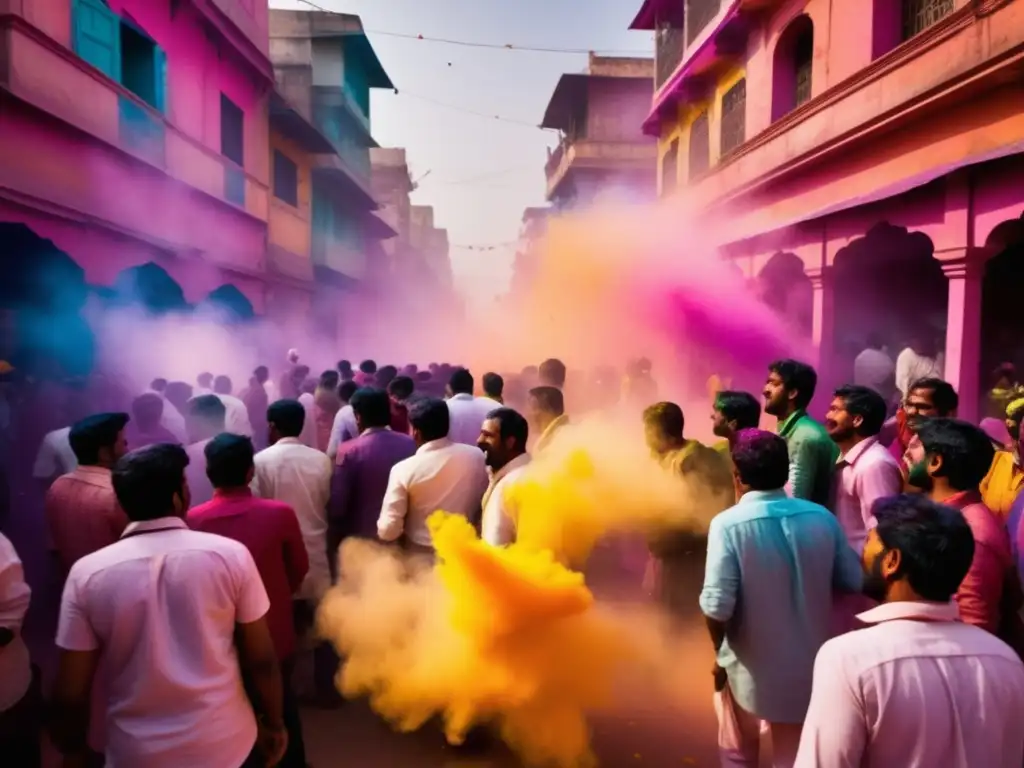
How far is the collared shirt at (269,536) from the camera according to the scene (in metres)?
3.23

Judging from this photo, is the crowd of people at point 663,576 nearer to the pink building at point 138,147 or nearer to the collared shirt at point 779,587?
the collared shirt at point 779,587

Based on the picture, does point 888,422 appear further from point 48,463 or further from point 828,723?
point 48,463

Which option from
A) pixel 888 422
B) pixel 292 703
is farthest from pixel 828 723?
pixel 888 422

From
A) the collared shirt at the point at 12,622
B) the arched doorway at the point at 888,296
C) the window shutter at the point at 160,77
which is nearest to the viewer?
the collared shirt at the point at 12,622

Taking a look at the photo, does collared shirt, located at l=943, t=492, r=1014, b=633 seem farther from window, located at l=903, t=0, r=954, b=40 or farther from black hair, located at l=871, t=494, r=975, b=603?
window, located at l=903, t=0, r=954, b=40

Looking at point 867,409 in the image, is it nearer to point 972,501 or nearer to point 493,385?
point 972,501

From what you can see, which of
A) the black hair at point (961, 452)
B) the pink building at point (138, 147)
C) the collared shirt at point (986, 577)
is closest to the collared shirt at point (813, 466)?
the black hair at point (961, 452)

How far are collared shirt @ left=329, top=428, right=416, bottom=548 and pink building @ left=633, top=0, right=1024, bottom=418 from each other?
6.02 meters

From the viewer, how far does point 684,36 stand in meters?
17.2

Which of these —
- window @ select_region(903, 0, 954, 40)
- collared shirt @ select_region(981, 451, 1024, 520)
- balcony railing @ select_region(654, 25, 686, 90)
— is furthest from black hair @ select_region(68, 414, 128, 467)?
balcony railing @ select_region(654, 25, 686, 90)

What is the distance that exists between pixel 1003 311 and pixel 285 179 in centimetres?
1565

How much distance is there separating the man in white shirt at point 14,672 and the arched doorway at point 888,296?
34.6 feet

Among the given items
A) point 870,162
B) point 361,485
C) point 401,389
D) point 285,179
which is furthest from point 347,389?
point 285,179

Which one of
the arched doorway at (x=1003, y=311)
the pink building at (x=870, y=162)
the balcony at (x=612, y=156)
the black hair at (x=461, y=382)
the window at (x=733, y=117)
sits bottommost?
the black hair at (x=461, y=382)
